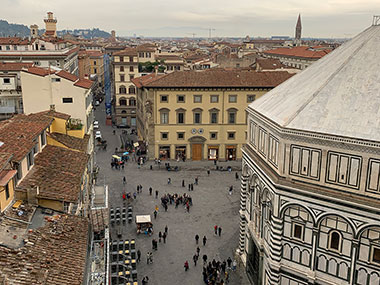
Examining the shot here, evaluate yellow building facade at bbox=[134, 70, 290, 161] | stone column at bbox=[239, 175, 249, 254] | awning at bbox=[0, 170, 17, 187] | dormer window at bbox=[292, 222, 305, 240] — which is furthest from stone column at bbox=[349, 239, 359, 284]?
yellow building facade at bbox=[134, 70, 290, 161]

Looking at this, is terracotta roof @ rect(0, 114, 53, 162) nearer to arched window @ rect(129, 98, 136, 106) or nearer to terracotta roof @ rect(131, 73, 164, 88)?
terracotta roof @ rect(131, 73, 164, 88)

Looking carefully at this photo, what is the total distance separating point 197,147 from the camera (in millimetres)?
64125

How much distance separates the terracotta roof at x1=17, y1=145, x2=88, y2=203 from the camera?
888 inches

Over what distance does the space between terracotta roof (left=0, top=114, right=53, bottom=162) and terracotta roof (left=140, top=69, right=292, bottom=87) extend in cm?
3261

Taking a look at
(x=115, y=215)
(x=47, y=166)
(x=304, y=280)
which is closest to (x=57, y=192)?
(x=47, y=166)

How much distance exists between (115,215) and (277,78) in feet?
116

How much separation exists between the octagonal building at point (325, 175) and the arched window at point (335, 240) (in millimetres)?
57

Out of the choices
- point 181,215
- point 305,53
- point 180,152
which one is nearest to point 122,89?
point 180,152

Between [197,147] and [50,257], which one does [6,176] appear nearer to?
[50,257]

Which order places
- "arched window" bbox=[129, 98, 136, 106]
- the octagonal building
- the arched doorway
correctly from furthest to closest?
1. "arched window" bbox=[129, 98, 136, 106]
2. the arched doorway
3. the octagonal building

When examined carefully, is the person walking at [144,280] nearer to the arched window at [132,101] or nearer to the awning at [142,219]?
the awning at [142,219]

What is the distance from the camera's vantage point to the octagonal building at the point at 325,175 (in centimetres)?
2239

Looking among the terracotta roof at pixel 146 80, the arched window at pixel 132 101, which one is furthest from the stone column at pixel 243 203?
the arched window at pixel 132 101

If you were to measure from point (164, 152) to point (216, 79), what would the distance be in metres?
14.0
